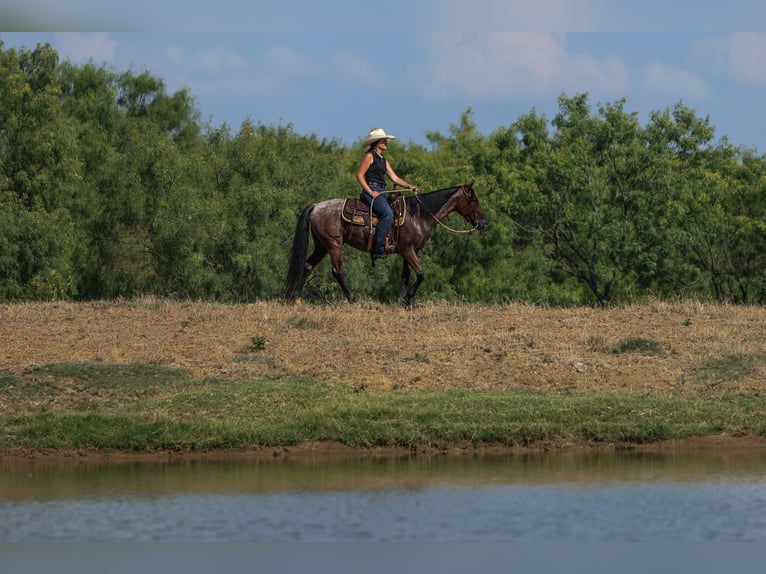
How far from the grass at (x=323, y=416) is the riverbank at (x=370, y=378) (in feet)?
0.08

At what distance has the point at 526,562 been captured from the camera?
9.45 m

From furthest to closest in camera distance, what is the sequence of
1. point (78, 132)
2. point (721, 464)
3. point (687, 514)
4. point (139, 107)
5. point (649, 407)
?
point (139, 107), point (78, 132), point (649, 407), point (721, 464), point (687, 514)

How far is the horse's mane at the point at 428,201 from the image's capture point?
2225 cm

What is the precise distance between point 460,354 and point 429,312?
3010 millimetres

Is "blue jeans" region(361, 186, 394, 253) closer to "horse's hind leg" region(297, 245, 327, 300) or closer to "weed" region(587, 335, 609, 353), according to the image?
"horse's hind leg" region(297, 245, 327, 300)

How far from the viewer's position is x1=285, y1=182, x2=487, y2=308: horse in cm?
2217

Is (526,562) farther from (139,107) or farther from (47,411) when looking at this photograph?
(139,107)

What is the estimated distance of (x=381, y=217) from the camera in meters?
21.8

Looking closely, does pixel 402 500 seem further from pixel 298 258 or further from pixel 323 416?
pixel 298 258

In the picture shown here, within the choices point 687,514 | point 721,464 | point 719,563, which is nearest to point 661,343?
point 721,464

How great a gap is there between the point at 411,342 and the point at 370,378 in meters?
1.69

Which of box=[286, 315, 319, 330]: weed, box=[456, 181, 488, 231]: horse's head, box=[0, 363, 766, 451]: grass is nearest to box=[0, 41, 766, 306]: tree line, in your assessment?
box=[456, 181, 488, 231]: horse's head

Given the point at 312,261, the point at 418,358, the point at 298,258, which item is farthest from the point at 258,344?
the point at 312,261

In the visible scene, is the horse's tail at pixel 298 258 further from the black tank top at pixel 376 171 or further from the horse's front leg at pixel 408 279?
the horse's front leg at pixel 408 279
